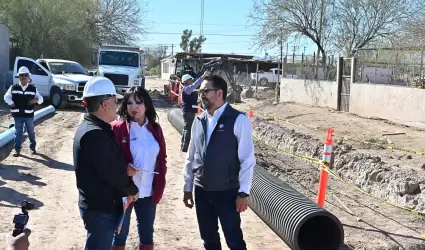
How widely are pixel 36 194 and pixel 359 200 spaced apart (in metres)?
5.23

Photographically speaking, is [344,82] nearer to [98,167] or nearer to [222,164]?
[222,164]

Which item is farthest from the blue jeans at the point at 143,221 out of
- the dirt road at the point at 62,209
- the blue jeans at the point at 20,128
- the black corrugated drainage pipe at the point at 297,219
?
→ the blue jeans at the point at 20,128

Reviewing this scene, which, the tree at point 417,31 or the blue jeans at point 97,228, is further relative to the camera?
the tree at point 417,31

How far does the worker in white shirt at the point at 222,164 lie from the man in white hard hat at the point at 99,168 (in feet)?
2.84

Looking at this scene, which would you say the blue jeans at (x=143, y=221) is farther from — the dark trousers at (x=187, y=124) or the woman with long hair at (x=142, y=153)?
the dark trousers at (x=187, y=124)

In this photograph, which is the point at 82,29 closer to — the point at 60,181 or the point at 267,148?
the point at 267,148

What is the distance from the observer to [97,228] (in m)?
3.08

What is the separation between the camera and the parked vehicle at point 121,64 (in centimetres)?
2066

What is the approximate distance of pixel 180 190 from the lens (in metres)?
7.68

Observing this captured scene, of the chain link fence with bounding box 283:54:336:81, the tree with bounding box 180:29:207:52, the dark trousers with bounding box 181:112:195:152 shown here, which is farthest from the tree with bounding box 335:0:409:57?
the tree with bounding box 180:29:207:52

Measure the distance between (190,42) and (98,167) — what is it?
295 feet

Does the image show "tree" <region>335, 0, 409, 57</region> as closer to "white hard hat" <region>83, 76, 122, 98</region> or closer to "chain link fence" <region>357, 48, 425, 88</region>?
"chain link fence" <region>357, 48, 425, 88</region>

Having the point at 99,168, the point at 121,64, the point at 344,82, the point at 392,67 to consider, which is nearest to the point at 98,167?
Result: the point at 99,168

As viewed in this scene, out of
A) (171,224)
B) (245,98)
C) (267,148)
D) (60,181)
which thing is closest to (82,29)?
(245,98)
